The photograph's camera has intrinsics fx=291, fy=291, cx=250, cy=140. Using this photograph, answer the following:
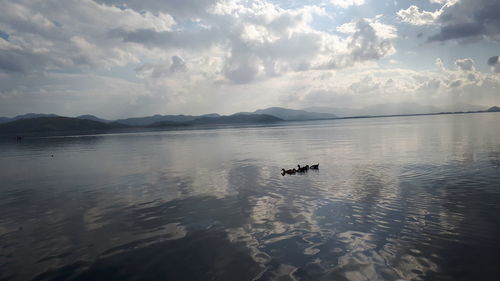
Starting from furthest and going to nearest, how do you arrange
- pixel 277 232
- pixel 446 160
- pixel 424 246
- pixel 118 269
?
1. pixel 446 160
2. pixel 277 232
3. pixel 424 246
4. pixel 118 269

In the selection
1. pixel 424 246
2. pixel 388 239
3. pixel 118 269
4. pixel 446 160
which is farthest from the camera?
pixel 446 160

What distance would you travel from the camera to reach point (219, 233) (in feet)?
62.8

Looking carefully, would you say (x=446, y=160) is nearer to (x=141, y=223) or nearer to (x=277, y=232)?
(x=277, y=232)

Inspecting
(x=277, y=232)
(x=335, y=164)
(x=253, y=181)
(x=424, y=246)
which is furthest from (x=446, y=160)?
(x=277, y=232)

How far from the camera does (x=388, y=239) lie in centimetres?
1703

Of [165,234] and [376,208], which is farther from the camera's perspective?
[376,208]

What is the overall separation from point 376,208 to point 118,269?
18.5 m

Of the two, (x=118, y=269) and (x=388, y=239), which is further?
(x=388, y=239)

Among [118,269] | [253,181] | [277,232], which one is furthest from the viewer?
[253,181]

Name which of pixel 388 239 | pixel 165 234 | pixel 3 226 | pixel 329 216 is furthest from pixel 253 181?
pixel 3 226

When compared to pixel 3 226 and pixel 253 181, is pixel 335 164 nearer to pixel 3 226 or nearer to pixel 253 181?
pixel 253 181

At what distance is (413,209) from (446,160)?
89.8 feet

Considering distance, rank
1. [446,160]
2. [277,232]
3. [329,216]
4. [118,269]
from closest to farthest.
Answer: [118,269], [277,232], [329,216], [446,160]

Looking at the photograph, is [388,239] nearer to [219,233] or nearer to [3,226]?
[219,233]
